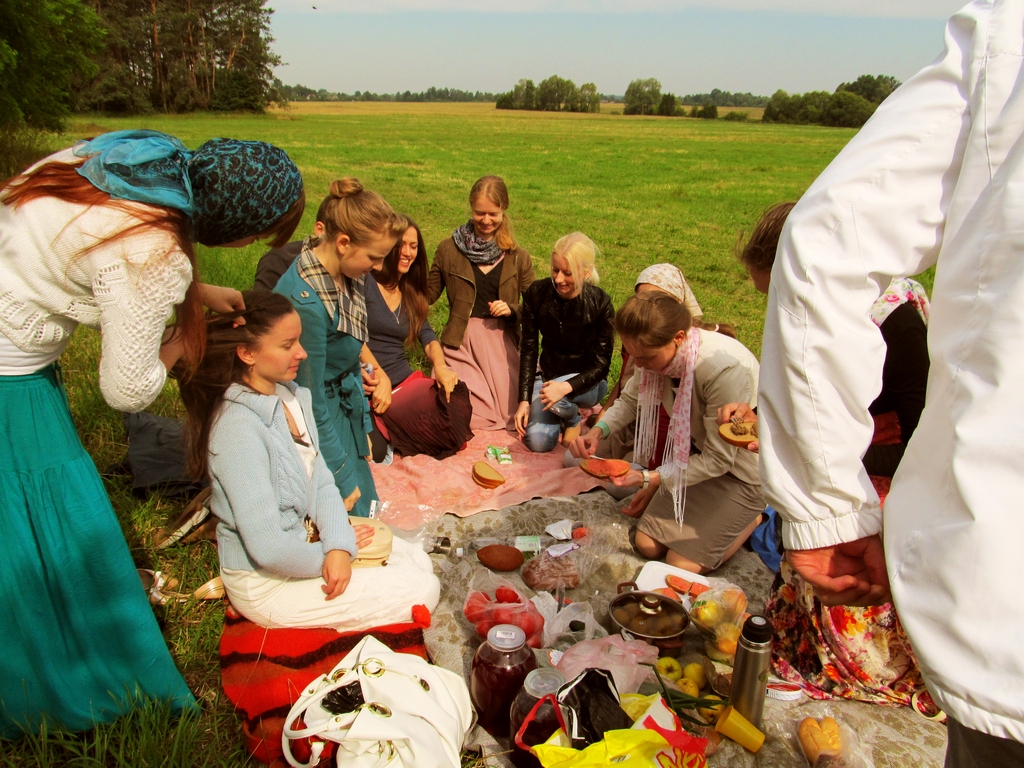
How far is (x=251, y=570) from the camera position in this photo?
8.25ft

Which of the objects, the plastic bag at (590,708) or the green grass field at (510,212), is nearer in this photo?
the plastic bag at (590,708)

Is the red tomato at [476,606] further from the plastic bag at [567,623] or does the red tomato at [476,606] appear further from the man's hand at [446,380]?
the man's hand at [446,380]

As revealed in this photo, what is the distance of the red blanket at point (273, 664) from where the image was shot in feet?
7.09

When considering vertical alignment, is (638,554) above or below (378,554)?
below

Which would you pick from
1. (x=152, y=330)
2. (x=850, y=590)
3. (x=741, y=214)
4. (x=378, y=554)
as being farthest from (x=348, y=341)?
(x=741, y=214)

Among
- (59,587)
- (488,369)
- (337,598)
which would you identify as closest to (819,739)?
(337,598)

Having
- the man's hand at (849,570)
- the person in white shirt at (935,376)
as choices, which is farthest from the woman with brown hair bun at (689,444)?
the person in white shirt at (935,376)

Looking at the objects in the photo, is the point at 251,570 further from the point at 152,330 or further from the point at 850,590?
the point at 850,590

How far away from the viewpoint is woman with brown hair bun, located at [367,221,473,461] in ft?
14.3


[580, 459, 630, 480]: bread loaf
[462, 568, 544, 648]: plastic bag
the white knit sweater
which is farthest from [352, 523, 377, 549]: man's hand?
the white knit sweater

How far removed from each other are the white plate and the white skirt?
34.8 inches

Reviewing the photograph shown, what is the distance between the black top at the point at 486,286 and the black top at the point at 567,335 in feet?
0.95

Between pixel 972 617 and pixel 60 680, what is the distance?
232cm

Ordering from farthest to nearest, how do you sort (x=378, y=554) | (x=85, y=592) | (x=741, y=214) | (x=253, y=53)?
(x=253, y=53), (x=741, y=214), (x=378, y=554), (x=85, y=592)
